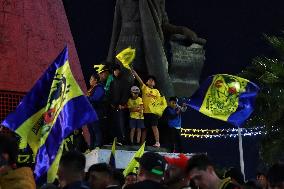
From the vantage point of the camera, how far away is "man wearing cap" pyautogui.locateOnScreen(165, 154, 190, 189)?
5.05 m

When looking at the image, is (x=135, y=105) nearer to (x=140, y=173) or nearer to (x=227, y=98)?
(x=227, y=98)

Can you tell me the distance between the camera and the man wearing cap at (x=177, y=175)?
505 centimetres

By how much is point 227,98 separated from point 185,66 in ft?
7.37

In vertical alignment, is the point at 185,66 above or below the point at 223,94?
above

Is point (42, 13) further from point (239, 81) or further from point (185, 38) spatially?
point (239, 81)

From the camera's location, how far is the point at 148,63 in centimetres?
1183

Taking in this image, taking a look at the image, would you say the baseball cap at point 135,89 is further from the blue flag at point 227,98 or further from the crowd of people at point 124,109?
the blue flag at point 227,98

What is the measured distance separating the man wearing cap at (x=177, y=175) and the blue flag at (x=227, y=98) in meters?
5.12

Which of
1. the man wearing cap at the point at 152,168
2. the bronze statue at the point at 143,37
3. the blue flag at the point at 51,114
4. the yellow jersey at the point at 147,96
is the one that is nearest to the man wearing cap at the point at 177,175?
the man wearing cap at the point at 152,168

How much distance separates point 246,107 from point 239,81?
491 millimetres

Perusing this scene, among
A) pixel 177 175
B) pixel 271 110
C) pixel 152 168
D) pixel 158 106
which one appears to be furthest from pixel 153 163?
pixel 271 110

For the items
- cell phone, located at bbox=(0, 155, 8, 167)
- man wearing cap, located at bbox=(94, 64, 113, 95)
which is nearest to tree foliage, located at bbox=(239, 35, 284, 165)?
man wearing cap, located at bbox=(94, 64, 113, 95)

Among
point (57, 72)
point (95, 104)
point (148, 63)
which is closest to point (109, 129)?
point (95, 104)

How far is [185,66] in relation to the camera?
12.5 metres
